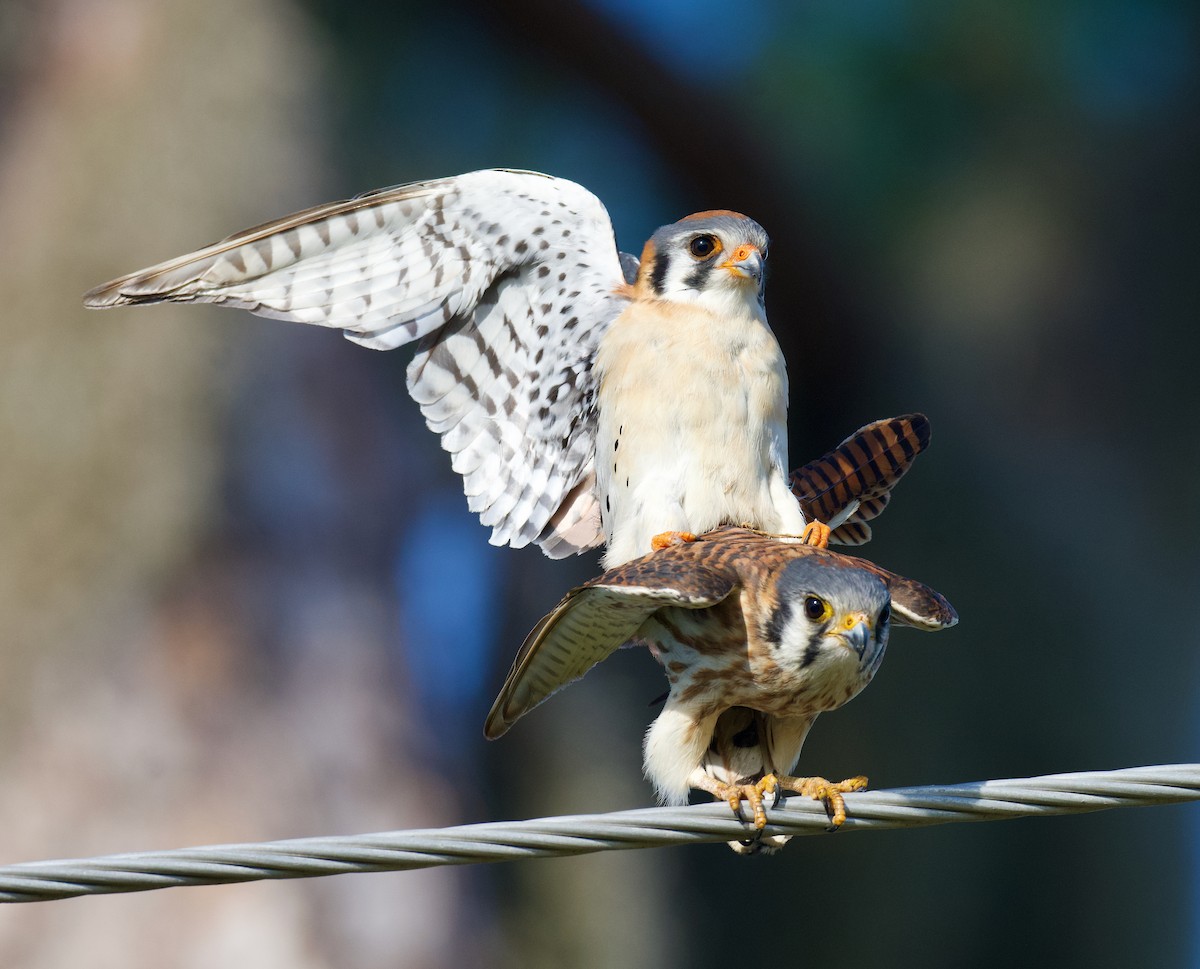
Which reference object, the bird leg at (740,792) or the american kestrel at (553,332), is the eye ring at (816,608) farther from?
the american kestrel at (553,332)

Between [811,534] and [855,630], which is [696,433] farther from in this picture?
[855,630]

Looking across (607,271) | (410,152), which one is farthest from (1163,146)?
(607,271)

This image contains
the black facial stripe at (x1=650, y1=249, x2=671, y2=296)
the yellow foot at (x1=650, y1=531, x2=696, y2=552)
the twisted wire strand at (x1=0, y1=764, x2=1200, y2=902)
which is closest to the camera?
the twisted wire strand at (x1=0, y1=764, x2=1200, y2=902)

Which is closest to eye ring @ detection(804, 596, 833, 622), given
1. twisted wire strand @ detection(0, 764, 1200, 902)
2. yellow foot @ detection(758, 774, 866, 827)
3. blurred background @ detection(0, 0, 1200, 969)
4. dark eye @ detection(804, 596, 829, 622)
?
dark eye @ detection(804, 596, 829, 622)

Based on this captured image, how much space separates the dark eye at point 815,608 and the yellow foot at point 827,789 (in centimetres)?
26

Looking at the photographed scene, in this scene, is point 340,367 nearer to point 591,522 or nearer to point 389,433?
point 389,433

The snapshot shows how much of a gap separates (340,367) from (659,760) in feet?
14.2

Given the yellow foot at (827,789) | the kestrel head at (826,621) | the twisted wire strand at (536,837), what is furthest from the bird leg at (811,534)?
the twisted wire strand at (536,837)

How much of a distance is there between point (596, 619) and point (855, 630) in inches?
17.2

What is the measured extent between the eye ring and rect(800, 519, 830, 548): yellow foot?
445 millimetres

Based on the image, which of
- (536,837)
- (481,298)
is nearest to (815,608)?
(536,837)

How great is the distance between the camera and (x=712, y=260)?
2.84 m

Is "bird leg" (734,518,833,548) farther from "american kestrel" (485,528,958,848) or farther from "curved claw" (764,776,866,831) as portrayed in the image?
"curved claw" (764,776,866,831)

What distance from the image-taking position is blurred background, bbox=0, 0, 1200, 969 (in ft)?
19.2
